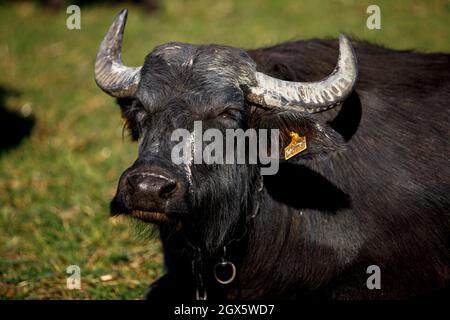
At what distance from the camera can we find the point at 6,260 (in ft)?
16.9

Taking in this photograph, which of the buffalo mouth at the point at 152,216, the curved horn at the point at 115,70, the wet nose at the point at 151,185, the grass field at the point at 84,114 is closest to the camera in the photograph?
the wet nose at the point at 151,185

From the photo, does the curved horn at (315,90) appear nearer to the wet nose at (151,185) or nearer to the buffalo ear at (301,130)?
the buffalo ear at (301,130)

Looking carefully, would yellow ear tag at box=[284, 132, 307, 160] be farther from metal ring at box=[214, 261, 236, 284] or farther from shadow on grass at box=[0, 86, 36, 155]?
shadow on grass at box=[0, 86, 36, 155]

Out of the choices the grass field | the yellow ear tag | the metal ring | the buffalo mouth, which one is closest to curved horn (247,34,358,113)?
the yellow ear tag

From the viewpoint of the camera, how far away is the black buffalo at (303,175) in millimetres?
3613

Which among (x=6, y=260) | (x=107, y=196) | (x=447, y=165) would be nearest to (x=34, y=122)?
(x=107, y=196)

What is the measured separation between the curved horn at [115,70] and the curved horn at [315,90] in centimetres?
89

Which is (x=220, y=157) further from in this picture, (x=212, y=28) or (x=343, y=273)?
(x=212, y=28)

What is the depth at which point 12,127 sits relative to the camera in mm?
8133

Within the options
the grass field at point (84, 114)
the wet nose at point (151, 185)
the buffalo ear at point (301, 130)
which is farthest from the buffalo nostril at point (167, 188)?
the grass field at point (84, 114)

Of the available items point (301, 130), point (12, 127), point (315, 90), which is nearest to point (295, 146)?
point (301, 130)

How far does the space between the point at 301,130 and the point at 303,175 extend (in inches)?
20.3

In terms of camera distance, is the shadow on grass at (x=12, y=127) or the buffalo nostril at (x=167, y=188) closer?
the buffalo nostril at (x=167, y=188)

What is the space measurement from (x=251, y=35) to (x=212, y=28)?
3.38 feet
